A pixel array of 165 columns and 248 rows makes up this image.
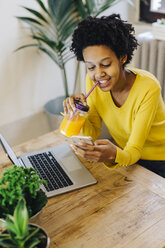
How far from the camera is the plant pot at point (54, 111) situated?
2.66m

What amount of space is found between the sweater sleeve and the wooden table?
86mm

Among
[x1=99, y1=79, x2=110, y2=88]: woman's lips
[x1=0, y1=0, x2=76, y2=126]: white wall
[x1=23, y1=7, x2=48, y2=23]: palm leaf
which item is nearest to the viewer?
[x1=99, y1=79, x2=110, y2=88]: woman's lips

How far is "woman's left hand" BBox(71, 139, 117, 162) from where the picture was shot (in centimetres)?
120

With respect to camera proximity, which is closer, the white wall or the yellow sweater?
the yellow sweater

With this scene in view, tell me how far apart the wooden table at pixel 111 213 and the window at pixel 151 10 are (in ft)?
5.70

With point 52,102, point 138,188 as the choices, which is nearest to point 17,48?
point 52,102

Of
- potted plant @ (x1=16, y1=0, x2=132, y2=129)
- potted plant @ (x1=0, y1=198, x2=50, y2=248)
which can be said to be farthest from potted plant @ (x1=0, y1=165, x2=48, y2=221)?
potted plant @ (x1=16, y1=0, x2=132, y2=129)

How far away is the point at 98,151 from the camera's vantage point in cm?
121

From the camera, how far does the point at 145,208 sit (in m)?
1.07

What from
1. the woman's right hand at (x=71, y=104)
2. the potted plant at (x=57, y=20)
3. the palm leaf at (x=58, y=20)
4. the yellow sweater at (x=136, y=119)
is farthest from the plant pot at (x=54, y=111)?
the woman's right hand at (x=71, y=104)

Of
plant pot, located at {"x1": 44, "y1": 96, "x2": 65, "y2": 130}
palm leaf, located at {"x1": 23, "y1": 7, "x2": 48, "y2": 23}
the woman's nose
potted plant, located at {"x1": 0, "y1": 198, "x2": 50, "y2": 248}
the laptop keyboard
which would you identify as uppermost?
palm leaf, located at {"x1": 23, "y1": 7, "x2": 48, "y2": 23}

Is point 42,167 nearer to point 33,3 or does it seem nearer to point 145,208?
point 145,208

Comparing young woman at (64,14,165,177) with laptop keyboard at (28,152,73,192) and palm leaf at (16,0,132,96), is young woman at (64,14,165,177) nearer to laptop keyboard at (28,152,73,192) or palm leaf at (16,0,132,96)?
laptop keyboard at (28,152,73,192)

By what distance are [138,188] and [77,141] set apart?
0.29 metres
